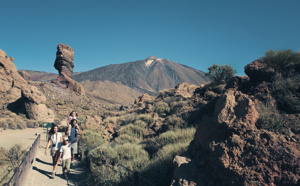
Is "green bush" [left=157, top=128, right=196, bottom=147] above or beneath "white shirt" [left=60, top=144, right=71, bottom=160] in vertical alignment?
above

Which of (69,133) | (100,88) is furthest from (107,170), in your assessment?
(100,88)

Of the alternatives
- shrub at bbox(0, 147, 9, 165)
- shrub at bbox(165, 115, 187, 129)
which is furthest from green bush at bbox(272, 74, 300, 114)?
shrub at bbox(0, 147, 9, 165)

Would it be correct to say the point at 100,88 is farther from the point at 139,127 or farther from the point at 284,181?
the point at 284,181

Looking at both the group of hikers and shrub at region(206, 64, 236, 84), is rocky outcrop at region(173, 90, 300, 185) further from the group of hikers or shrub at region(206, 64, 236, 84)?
shrub at region(206, 64, 236, 84)

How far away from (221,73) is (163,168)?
1171cm

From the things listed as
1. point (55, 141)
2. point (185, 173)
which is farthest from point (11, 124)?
point (185, 173)

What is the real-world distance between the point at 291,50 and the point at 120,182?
7125 mm

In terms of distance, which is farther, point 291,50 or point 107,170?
point 291,50

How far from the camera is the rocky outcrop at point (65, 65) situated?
127 feet

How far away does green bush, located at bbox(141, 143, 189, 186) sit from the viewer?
4.19 m

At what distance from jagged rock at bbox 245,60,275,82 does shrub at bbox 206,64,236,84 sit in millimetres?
6654

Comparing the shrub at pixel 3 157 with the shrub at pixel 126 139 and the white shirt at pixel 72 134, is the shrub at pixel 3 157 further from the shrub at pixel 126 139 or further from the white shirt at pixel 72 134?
the shrub at pixel 126 139

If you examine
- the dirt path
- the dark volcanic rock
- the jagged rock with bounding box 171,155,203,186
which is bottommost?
the dirt path

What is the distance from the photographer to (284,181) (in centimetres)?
240
